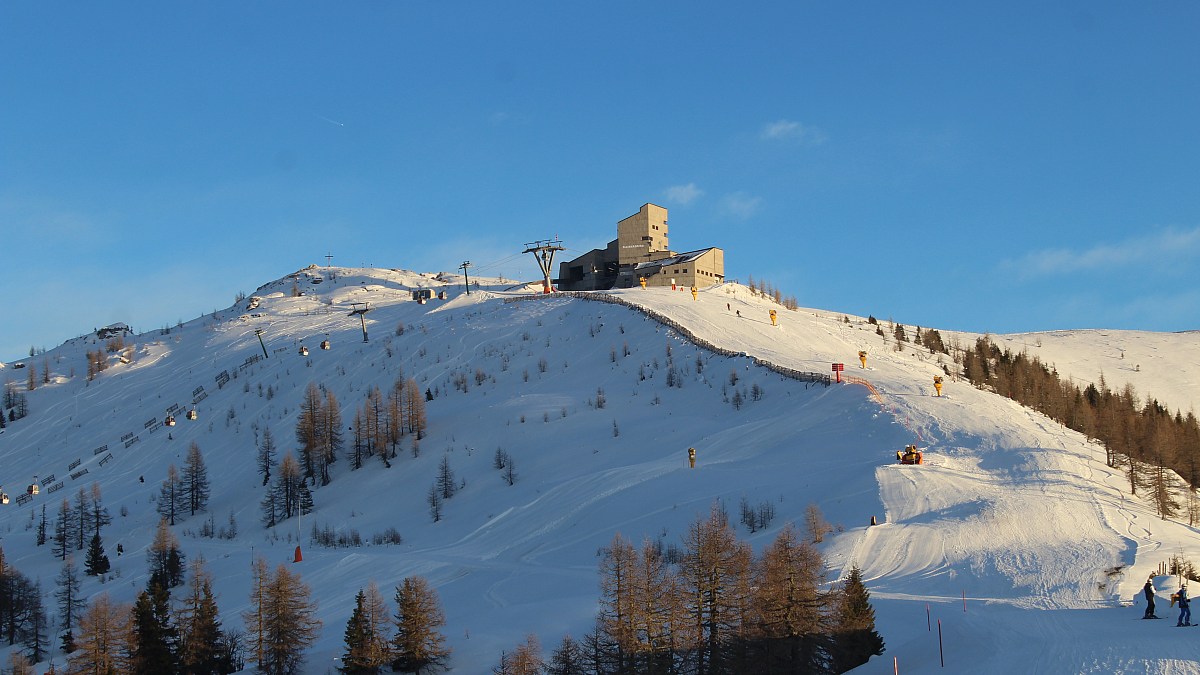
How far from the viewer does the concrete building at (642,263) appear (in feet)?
321

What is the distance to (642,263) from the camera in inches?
4072

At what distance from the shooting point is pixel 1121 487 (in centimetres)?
4044

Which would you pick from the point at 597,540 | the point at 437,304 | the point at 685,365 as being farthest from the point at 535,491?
the point at 437,304

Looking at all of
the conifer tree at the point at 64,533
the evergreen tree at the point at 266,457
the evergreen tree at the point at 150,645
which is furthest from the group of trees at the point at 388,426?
the evergreen tree at the point at 150,645

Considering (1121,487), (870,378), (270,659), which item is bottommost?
(270,659)

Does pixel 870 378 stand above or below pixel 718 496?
above

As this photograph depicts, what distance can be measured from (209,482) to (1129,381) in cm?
7898

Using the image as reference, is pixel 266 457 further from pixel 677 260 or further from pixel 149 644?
pixel 677 260

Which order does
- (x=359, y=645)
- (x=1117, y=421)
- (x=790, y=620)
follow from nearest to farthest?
(x=790, y=620), (x=359, y=645), (x=1117, y=421)

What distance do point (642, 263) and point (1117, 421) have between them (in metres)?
58.2

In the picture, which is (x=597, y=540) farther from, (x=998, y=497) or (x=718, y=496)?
(x=998, y=497)

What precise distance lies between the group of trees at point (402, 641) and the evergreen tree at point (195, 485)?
115 feet

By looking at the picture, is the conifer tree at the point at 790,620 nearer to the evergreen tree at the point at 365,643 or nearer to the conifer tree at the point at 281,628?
the evergreen tree at the point at 365,643

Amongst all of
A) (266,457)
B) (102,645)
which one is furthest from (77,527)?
(102,645)
